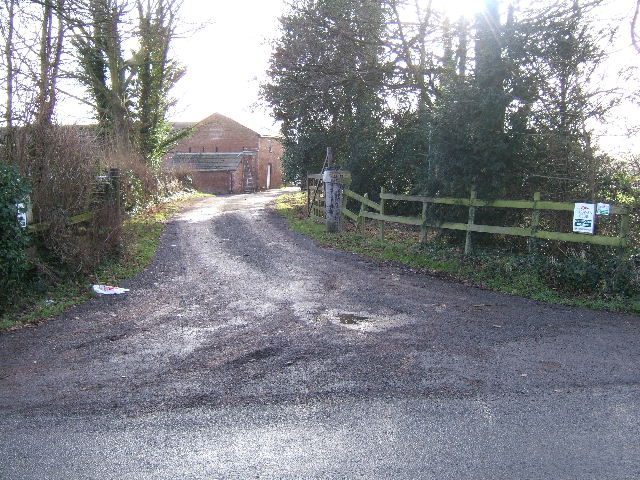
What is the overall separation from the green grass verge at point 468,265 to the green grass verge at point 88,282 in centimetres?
488

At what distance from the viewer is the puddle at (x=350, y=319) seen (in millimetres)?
7758

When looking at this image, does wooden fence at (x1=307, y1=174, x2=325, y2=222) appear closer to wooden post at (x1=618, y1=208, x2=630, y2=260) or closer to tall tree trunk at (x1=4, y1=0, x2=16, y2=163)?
tall tree trunk at (x1=4, y1=0, x2=16, y2=163)

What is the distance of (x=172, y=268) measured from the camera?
39.8 ft

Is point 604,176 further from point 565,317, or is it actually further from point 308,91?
point 308,91

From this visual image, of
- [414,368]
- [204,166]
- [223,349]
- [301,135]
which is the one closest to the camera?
[414,368]

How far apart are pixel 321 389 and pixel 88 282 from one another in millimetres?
6701

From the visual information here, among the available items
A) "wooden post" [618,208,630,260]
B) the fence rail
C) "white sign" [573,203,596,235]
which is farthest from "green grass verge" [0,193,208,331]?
"wooden post" [618,208,630,260]

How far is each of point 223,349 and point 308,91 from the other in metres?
15.7

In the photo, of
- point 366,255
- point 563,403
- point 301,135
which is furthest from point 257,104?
point 563,403

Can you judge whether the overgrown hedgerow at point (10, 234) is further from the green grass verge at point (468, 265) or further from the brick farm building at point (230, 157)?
the brick farm building at point (230, 157)

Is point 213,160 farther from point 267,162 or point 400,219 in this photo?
point 400,219

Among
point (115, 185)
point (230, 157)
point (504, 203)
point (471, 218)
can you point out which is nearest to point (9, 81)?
point (115, 185)

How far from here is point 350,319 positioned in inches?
312

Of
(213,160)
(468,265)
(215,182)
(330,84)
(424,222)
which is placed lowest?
(468,265)
